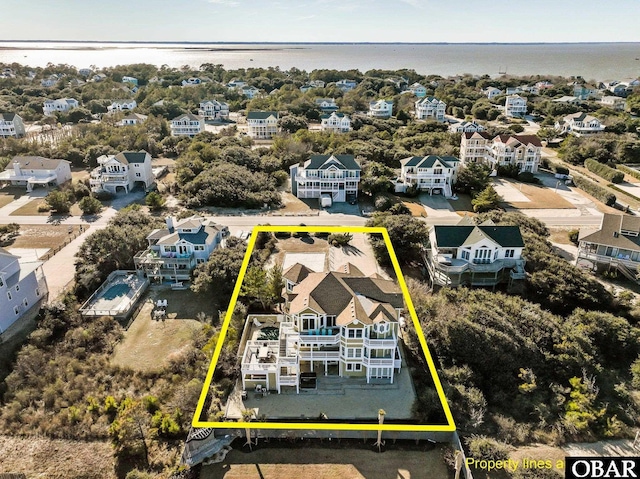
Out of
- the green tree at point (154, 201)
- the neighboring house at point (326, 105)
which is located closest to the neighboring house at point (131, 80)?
the neighboring house at point (326, 105)

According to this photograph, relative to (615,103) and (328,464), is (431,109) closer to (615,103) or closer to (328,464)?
(615,103)

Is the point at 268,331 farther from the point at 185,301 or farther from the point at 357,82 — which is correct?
the point at 357,82

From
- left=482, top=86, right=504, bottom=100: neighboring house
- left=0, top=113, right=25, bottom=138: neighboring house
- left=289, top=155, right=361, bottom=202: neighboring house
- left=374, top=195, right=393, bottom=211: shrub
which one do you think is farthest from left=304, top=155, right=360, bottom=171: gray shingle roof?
left=482, top=86, right=504, bottom=100: neighboring house

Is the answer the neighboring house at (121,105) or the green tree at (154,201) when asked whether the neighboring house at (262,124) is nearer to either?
the neighboring house at (121,105)

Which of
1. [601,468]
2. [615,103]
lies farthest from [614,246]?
[615,103]

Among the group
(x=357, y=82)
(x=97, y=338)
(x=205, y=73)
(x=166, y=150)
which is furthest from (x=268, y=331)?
(x=205, y=73)
